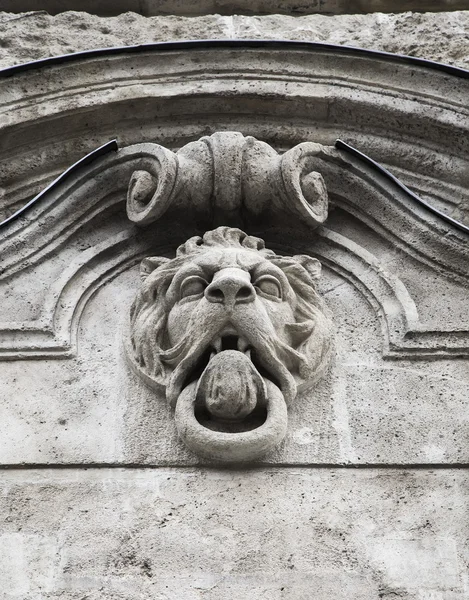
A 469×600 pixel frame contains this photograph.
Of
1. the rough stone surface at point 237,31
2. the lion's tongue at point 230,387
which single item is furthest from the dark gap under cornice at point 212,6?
the lion's tongue at point 230,387

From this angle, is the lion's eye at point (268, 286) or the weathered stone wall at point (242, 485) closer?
the weathered stone wall at point (242, 485)

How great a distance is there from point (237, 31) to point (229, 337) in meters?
2.02

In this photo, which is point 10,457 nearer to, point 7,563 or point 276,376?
point 7,563

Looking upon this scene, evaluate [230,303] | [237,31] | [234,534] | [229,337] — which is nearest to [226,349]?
[229,337]

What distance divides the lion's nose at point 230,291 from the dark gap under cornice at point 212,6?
2.47 meters

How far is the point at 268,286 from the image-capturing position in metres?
3.72

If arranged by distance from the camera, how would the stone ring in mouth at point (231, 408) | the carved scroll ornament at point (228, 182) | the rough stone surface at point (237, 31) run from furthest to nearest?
1. the rough stone surface at point (237, 31)
2. the carved scroll ornament at point (228, 182)
3. the stone ring in mouth at point (231, 408)

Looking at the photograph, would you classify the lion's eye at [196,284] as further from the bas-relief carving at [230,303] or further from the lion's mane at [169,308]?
the lion's mane at [169,308]

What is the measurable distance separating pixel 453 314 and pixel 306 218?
65cm

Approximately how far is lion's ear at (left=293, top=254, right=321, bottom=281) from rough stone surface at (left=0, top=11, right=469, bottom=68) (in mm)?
1394

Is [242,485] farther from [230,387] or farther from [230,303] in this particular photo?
[230,303]

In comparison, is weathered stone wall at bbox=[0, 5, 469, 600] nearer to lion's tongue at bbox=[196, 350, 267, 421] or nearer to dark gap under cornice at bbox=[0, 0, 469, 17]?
lion's tongue at bbox=[196, 350, 267, 421]

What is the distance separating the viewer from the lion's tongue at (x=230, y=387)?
132 inches

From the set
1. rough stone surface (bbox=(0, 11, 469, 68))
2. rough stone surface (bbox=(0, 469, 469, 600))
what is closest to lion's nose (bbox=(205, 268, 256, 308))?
rough stone surface (bbox=(0, 469, 469, 600))
